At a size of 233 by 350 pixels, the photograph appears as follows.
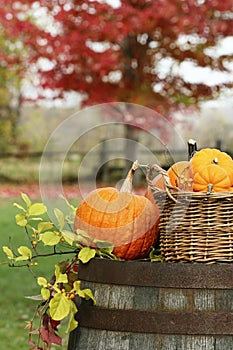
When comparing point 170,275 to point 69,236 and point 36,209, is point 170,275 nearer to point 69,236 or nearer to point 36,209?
point 69,236

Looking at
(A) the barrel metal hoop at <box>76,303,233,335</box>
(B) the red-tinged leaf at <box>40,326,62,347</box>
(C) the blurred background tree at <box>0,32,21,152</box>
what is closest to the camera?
(A) the barrel metal hoop at <box>76,303,233,335</box>

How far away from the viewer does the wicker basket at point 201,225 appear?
2609 millimetres

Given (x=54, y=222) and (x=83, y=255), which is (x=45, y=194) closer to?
(x=54, y=222)

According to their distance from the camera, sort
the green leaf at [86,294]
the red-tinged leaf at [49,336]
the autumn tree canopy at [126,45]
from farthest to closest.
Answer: the autumn tree canopy at [126,45] → the red-tinged leaf at [49,336] → the green leaf at [86,294]

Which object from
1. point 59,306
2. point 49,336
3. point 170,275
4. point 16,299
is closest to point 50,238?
point 59,306

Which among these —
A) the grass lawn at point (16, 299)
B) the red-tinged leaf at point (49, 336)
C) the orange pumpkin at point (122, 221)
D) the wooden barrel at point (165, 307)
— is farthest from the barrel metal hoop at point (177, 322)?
the grass lawn at point (16, 299)

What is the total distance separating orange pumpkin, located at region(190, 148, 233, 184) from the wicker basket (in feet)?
0.48

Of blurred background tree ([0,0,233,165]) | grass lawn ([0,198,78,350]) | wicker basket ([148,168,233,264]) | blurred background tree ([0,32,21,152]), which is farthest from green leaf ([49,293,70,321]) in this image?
blurred background tree ([0,32,21,152])

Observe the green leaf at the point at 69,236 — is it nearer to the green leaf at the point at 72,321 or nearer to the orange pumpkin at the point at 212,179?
the green leaf at the point at 72,321

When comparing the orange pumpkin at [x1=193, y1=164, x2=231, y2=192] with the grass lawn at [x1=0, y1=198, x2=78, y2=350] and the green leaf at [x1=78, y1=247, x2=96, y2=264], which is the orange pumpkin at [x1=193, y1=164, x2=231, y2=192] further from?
the grass lawn at [x1=0, y1=198, x2=78, y2=350]

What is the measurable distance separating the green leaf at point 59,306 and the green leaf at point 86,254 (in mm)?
143

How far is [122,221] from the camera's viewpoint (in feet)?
9.13

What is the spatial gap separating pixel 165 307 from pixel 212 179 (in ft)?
1.53

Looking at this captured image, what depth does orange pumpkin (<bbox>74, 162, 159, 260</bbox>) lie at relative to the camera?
2773mm
